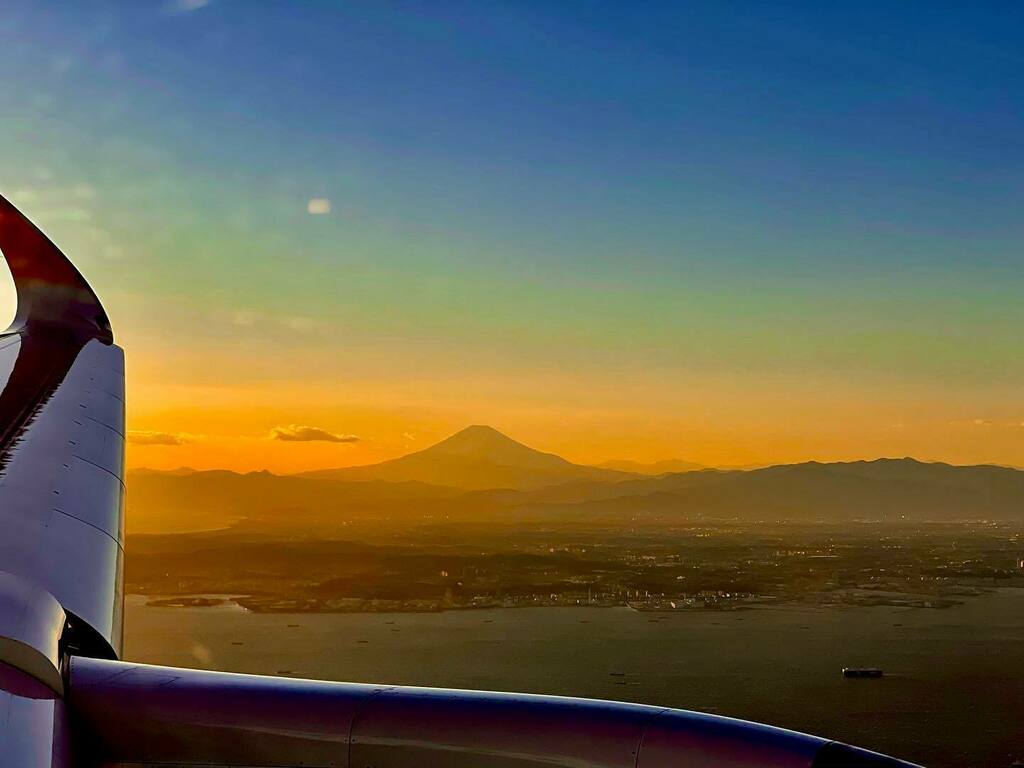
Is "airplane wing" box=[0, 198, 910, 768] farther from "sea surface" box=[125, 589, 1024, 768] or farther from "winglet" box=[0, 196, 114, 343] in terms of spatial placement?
"sea surface" box=[125, 589, 1024, 768]

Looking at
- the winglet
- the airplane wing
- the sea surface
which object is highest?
the winglet

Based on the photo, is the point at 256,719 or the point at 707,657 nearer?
the point at 256,719

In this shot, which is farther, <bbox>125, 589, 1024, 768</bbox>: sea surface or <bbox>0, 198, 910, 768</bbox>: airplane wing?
<bbox>125, 589, 1024, 768</bbox>: sea surface

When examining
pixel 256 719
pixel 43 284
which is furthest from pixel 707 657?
pixel 256 719

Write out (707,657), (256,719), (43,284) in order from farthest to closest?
(707,657) → (43,284) → (256,719)

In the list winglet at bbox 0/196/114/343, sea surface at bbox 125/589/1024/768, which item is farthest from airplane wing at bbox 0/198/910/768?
sea surface at bbox 125/589/1024/768

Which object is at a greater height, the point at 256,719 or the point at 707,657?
the point at 256,719

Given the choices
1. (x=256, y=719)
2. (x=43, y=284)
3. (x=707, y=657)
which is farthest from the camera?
(x=707, y=657)

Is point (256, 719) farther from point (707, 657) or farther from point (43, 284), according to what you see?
point (707, 657)
